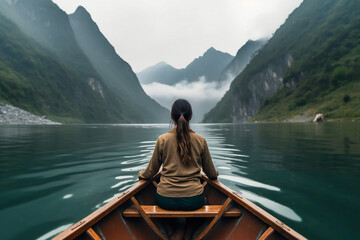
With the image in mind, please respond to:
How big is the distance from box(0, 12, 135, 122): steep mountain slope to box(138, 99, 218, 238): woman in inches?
4833

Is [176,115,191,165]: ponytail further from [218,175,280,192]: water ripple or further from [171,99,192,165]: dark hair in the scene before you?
[218,175,280,192]: water ripple

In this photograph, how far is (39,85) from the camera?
133375 millimetres

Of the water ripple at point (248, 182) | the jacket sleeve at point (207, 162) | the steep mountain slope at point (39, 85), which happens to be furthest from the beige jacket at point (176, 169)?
the steep mountain slope at point (39, 85)

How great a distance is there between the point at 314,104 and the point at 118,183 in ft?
355

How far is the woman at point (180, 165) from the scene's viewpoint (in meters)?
3.71

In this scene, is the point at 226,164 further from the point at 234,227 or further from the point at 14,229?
the point at 14,229

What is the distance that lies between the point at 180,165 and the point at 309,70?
464 feet

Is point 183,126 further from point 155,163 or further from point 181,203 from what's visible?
point 181,203

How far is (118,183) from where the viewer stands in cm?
768

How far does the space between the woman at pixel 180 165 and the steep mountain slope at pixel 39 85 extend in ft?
403

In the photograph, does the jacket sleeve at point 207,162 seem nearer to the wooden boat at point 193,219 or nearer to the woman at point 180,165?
the woman at point 180,165

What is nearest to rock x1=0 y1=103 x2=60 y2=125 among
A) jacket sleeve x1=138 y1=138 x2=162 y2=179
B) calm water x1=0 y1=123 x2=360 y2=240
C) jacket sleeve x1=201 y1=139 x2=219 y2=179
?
calm water x1=0 y1=123 x2=360 y2=240

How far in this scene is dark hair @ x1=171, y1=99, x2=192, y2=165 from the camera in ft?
12.0

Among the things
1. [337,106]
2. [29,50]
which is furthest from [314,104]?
[29,50]
